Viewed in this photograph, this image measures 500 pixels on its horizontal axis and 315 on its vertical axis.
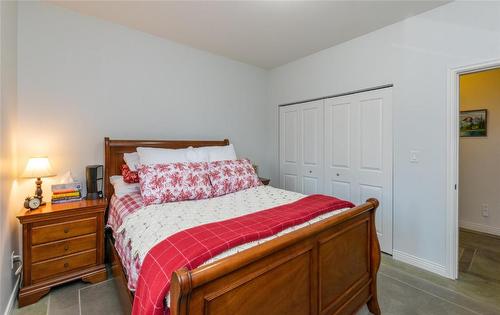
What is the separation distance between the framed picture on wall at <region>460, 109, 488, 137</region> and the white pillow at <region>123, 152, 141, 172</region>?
14.4 ft

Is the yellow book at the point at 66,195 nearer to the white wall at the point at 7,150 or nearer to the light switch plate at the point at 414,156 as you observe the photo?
the white wall at the point at 7,150

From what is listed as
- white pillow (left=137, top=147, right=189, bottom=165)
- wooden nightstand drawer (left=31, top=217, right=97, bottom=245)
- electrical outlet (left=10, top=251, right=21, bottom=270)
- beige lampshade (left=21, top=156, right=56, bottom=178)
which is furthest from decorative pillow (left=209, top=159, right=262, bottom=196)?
electrical outlet (left=10, top=251, right=21, bottom=270)

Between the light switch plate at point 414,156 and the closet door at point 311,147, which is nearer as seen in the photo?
the light switch plate at point 414,156

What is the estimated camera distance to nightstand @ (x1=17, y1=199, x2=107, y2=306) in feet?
6.29

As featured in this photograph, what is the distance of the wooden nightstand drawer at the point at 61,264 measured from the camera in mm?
1962

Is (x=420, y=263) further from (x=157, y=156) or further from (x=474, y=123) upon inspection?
(x=157, y=156)

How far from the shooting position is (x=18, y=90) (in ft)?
7.22

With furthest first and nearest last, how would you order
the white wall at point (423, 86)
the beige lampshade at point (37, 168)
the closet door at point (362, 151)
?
the closet door at point (362, 151)
the white wall at point (423, 86)
the beige lampshade at point (37, 168)

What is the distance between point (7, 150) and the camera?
1826 mm

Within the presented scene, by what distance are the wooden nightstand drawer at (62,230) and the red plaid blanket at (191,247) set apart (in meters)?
1.30

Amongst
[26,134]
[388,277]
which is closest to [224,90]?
[26,134]

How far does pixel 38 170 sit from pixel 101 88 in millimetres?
1032

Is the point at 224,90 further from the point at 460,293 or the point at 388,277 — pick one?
the point at 460,293

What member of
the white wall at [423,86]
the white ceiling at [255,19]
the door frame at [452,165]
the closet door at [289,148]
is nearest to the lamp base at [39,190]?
the white ceiling at [255,19]
